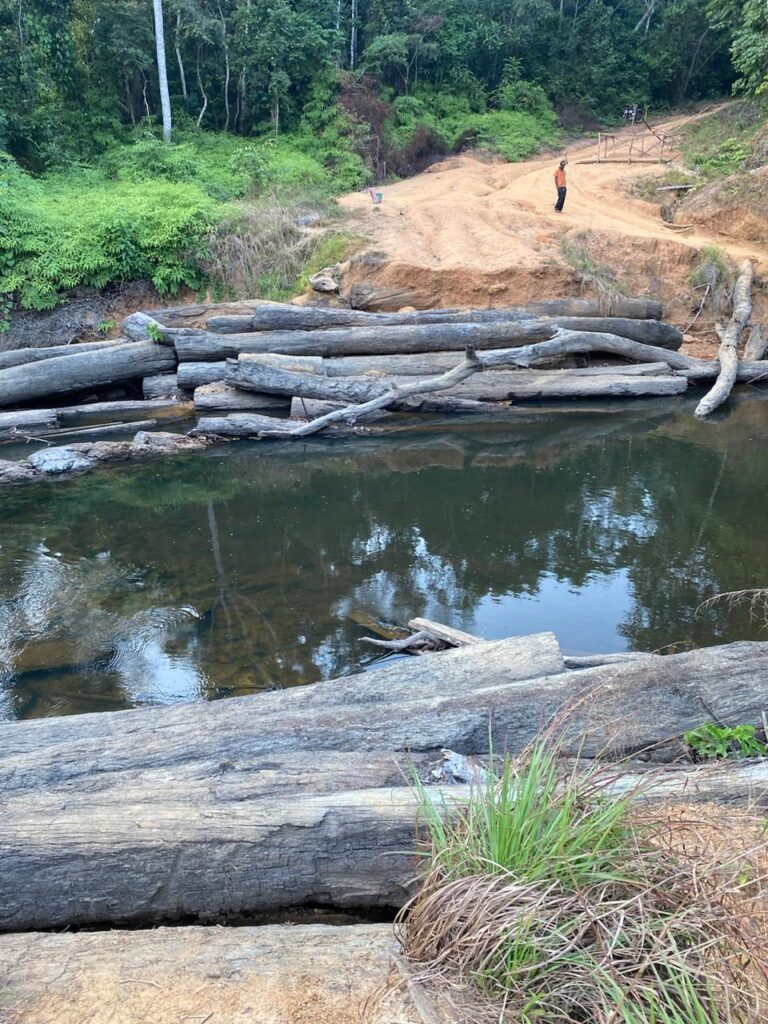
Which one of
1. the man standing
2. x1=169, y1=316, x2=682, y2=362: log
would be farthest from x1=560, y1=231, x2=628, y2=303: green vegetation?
x1=169, y1=316, x2=682, y2=362: log

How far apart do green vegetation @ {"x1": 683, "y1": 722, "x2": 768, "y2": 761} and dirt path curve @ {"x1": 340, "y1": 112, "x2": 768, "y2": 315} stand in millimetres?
14007

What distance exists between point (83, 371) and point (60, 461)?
3.10 m

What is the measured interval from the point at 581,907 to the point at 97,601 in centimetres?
634

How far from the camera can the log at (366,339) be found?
14258mm

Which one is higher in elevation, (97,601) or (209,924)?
(209,924)

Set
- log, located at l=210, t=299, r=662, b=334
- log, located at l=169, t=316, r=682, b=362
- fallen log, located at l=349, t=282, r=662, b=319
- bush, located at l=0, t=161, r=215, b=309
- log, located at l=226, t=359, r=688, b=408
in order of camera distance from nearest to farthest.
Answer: log, located at l=226, t=359, r=688, b=408, log, located at l=169, t=316, r=682, b=362, log, located at l=210, t=299, r=662, b=334, bush, located at l=0, t=161, r=215, b=309, fallen log, located at l=349, t=282, r=662, b=319

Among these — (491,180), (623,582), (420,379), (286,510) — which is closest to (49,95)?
(491,180)

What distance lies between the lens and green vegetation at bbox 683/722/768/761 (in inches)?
156

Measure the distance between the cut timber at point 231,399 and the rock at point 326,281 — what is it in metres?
4.03

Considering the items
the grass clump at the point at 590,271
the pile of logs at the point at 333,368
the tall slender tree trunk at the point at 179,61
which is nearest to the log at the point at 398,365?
the pile of logs at the point at 333,368

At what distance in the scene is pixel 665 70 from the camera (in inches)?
1293

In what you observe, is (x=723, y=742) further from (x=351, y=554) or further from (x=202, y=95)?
(x=202, y=95)

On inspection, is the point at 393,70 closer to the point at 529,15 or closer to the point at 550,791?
the point at 529,15

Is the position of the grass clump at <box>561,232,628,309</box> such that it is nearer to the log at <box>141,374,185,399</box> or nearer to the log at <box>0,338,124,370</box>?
the log at <box>141,374,185,399</box>
